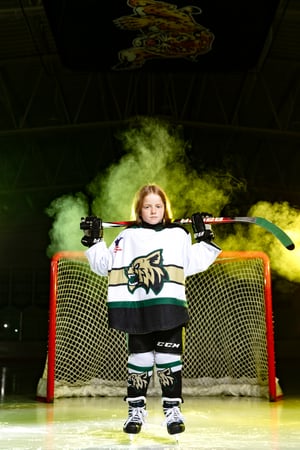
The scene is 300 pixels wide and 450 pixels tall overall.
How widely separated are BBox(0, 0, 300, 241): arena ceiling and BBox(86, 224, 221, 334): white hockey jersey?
410 centimetres

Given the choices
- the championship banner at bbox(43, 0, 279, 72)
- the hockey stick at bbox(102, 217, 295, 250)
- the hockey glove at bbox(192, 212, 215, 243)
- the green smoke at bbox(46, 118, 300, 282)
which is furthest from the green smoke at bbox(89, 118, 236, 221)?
the hockey glove at bbox(192, 212, 215, 243)

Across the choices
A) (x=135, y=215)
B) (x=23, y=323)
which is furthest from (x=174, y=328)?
(x=23, y=323)

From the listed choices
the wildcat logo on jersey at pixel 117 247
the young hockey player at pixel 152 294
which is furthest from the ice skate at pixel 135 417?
the wildcat logo on jersey at pixel 117 247

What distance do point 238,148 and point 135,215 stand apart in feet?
34.1

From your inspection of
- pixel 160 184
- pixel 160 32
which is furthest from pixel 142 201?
pixel 160 184

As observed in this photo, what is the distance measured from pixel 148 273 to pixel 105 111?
360 inches

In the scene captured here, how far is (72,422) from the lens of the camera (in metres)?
3.29

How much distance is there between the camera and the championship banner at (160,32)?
6.19 m

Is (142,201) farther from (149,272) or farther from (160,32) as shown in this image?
(160,32)

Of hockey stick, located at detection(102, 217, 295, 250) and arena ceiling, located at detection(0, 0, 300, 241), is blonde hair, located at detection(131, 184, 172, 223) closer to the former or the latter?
hockey stick, located at detection(102, 217, 295, 250)

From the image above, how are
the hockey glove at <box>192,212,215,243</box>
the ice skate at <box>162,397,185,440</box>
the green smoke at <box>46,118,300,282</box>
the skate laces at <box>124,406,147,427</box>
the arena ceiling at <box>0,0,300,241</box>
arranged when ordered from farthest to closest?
the green smoke at <box>46,118,300,282</box> < the arena ceiling at <box>0,0,300,241</box> < the hockey glove at <box>192,212,215,243</box> < the skate laces at <box>124,406,147,427</box> < the ice skate at <box>162,397,185,440</box>

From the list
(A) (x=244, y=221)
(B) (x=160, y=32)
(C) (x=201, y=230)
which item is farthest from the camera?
(B) (x=160, y=32)

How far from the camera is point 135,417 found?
2662 millimetres

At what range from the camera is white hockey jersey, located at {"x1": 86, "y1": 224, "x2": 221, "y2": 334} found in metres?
2.62
